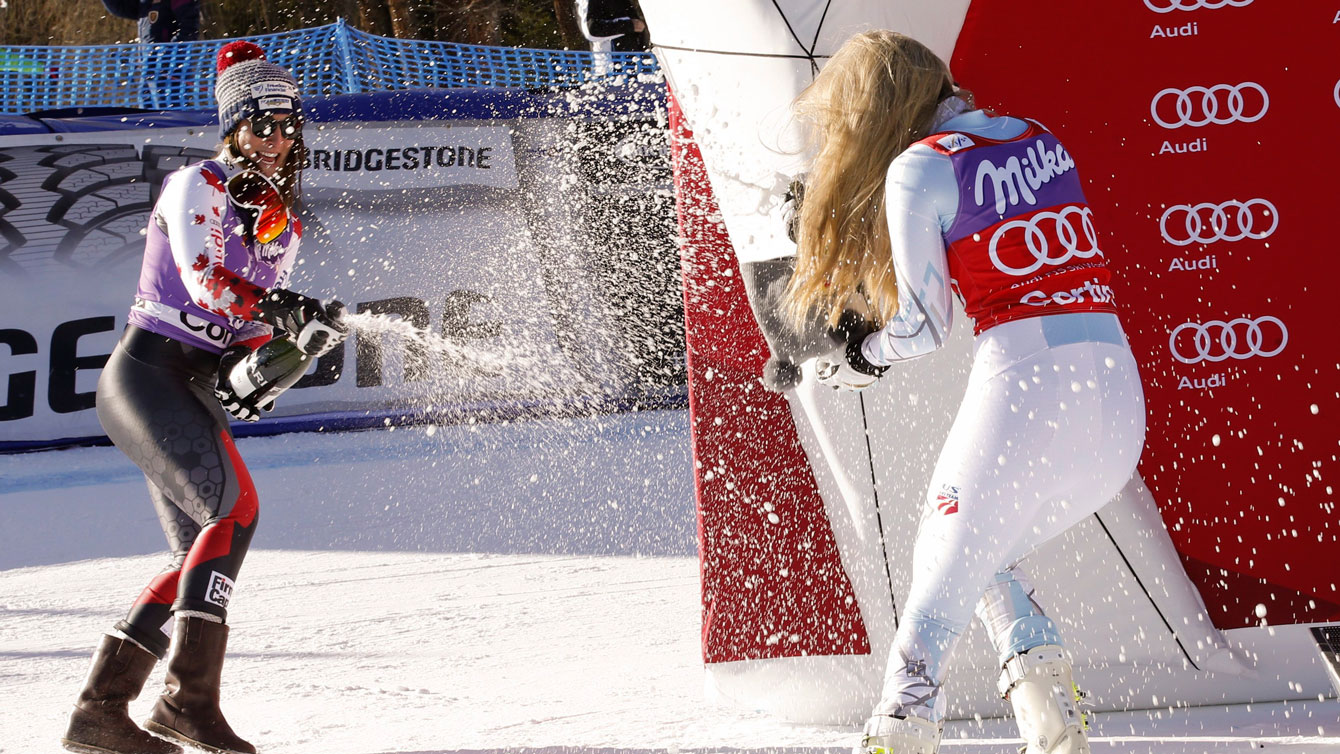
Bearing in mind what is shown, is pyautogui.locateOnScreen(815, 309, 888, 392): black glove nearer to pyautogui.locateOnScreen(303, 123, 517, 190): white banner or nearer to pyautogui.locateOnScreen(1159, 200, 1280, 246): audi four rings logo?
pyautogui.locateOnScreen(1159, 200, 1280, 246): audi four rings logo

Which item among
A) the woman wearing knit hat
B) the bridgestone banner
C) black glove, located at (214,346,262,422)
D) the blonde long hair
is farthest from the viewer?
the bridgestone banner

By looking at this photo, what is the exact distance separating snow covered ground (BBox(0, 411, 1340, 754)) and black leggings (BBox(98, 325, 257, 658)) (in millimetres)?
427

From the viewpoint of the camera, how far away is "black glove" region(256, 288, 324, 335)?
2.70 meters

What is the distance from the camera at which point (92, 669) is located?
2717mm

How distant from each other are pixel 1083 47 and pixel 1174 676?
1441mm

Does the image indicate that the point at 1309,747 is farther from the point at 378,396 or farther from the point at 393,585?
the point at 378,396

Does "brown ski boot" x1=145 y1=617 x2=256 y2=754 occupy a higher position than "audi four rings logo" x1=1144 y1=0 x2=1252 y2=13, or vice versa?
"audi four rings logo" x1=1144 y1=0 x2=1252 y2=13

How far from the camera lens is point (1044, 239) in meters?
2.04

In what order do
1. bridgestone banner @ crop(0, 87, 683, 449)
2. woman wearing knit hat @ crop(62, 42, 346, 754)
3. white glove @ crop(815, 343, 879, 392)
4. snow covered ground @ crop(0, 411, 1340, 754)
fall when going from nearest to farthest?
white glove @ crop(815, 343, 879, 392)
woman wearing knit hat @ crop(62, 42, 346, 754)
snow covered ground @ crop(0, 411, 1340, 754)
bridgestone banner @ crop(0, 87, 683, 449)

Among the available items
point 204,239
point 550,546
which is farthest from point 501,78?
point 204,239

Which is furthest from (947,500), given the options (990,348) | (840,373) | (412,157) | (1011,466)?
(412,157)

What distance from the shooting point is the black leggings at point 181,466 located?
8.80ft

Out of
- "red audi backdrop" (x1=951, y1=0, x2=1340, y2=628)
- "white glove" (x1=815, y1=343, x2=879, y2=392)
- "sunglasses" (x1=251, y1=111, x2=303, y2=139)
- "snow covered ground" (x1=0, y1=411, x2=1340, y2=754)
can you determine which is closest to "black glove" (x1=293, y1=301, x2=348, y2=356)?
"sunglasses" (x1=251, y1=111, x2=303, y2=139)

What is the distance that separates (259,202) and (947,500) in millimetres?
1721
